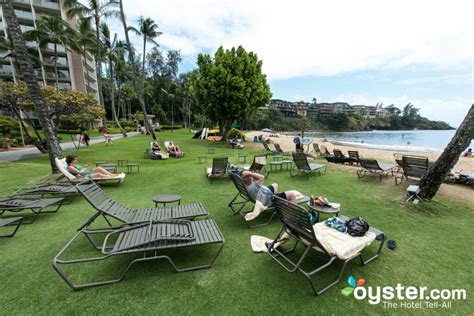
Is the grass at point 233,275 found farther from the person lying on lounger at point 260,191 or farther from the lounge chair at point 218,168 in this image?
the lounge chair at point 218,168

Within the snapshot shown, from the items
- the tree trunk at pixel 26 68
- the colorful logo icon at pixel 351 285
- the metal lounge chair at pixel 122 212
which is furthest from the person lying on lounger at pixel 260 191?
the tree trunk at pixel 26 68

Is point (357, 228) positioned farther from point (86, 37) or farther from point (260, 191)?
point (86, 37)

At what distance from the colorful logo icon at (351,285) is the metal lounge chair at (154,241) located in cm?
162

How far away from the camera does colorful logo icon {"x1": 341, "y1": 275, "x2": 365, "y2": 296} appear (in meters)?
2.57

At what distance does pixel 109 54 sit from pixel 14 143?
55.7 ft

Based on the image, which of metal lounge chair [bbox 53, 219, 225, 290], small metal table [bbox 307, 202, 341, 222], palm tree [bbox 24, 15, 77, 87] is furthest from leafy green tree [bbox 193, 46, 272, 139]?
palm tree [bbox 24, 15, 77, 87]

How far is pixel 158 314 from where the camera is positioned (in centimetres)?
225

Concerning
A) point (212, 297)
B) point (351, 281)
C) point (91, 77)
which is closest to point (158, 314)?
point (212, 297)

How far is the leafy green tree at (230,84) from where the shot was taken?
63.1ft

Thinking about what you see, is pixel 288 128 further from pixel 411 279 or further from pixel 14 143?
pixel 411 279

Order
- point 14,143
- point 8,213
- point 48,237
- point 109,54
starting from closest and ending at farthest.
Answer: point 48,237 < point 8,213 < point 14,143 < point 109,54

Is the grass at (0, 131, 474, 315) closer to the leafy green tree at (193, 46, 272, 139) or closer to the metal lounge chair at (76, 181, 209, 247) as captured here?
the metal lounge chair at (76, 181, 209, 247)

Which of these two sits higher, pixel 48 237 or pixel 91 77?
pixel 91 77

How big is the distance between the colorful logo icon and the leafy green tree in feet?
59.0
